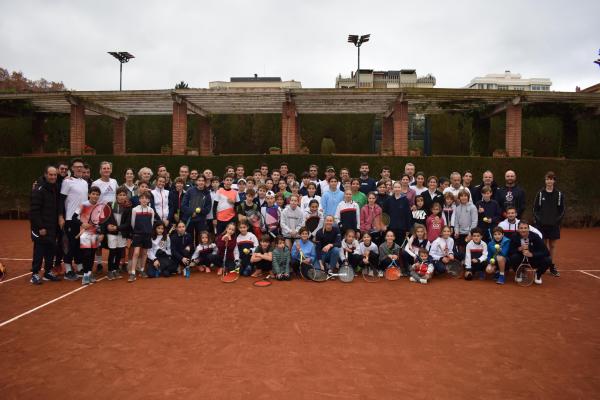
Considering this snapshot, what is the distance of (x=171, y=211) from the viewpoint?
770cm

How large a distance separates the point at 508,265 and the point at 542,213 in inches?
57.5

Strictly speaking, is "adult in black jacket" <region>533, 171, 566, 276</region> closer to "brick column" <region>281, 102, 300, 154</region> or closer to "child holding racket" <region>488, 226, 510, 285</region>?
"child holding racket" <region>488, 226, 510, 285</region>

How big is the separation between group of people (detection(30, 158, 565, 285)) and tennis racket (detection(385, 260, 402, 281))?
8 centimetres

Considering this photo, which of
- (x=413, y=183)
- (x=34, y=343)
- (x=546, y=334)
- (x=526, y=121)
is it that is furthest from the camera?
(x=526, y=121)

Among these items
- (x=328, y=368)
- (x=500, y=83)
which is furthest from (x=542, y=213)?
(x=500, y=83)

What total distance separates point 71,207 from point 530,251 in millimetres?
8206

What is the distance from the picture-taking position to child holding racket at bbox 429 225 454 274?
7031 millimetres

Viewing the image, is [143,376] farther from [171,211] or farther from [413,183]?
[413,183]

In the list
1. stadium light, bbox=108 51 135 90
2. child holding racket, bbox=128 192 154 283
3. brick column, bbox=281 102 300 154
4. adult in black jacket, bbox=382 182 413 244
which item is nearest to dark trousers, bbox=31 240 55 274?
child holding racket, bbox=128 192 154 283

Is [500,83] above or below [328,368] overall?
above

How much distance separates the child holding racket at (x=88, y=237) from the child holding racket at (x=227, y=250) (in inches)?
82.9

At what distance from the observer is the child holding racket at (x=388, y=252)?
716 centimetres

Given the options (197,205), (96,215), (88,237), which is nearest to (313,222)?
(197,205)

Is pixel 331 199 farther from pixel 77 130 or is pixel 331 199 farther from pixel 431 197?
pixel 77 130
